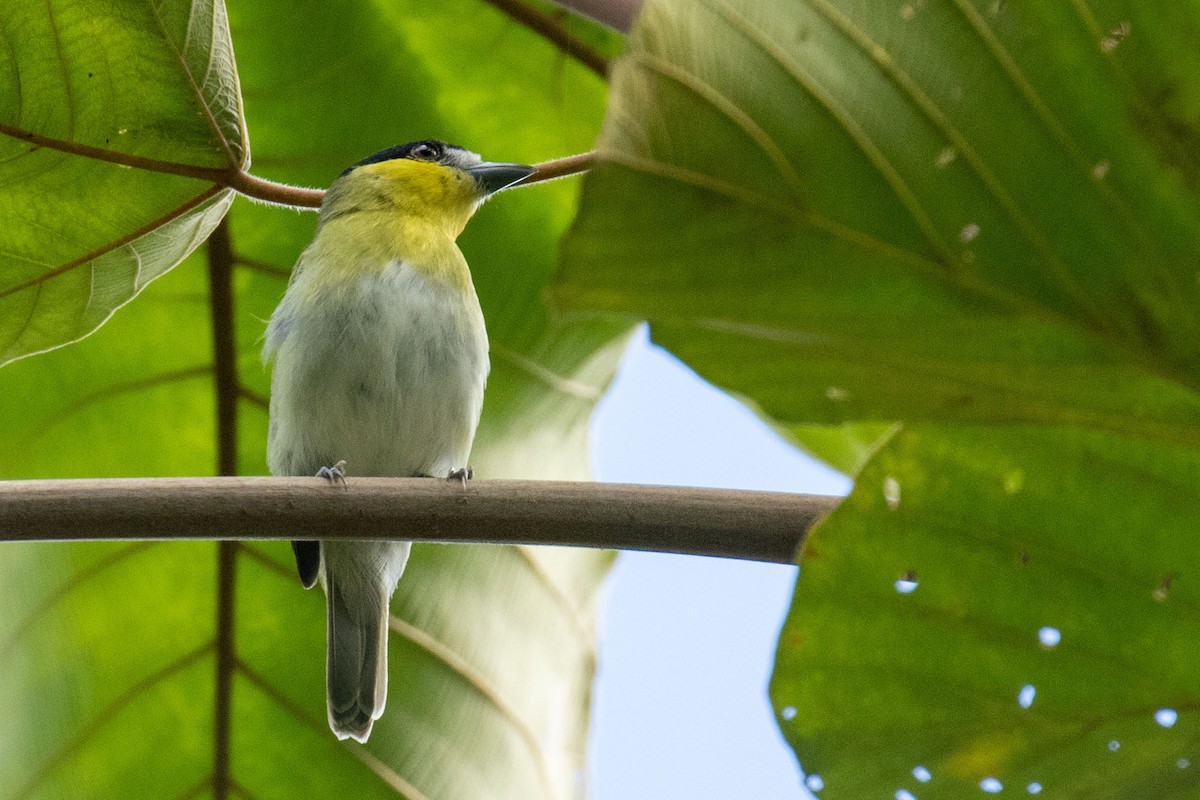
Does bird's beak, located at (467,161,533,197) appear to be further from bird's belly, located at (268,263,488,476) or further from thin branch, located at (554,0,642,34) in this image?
thin branch, located at (554,0,642,34)

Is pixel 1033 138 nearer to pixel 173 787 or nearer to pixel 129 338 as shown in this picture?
pixel 129 338

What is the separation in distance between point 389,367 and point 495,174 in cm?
38

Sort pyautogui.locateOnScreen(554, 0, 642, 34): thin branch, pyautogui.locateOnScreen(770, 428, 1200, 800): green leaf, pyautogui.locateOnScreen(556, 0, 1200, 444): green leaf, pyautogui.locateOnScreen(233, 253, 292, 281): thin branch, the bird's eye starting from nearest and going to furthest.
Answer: pyautogui.locateOnScreen(556, 0, 1200, 444): green leaf, pyautogui.locateOnScreen(770, 428, 1200, 800): green leaf, pyautogui.locateOnScreen(554, 0, 642, 34): thin branch, pyautogui.locateOnScreen(233, 253, 292, 281): thin branch, the bird's eye

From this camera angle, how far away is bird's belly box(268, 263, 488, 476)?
2197 millimetres

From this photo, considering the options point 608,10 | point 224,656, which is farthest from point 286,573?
point 608,10

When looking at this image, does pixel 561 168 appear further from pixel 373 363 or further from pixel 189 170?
pixel 373 363

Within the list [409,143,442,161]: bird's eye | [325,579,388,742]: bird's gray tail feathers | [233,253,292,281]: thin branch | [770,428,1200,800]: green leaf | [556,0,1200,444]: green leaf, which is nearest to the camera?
[556,0,1200,444]: green leaf

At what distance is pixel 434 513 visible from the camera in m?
1.07

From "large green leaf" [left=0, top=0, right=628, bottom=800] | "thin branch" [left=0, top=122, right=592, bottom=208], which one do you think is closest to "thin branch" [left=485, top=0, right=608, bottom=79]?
"large green leaf" [left=0, top=0, right=628, bottom=800]

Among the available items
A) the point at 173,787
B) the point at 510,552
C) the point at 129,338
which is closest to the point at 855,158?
the point at 510,552

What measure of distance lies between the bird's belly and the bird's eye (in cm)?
19

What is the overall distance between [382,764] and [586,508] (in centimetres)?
Result: 122

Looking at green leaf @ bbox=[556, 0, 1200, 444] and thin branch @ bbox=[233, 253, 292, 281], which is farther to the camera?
thin branch @ bbox=[233, 253, 292, 281]

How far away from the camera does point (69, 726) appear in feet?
6.77
